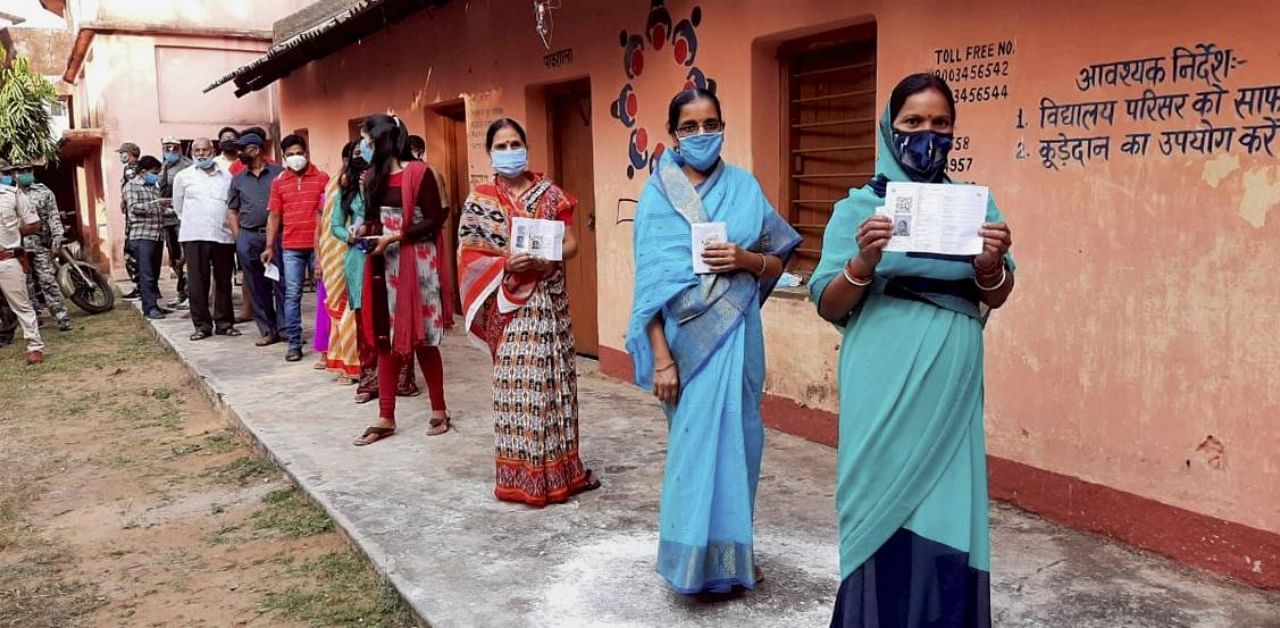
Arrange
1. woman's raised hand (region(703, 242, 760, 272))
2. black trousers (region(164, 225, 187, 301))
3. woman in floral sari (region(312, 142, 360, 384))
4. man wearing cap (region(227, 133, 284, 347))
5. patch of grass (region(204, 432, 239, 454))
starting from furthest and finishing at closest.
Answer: black trousers (region(164, 225, 187, 301)) < man wearing cap (region(227, 133, 284, 347)) < woman in floral sari (region(312, 142, 360, 384)) < patch of grass (region(204, 432, 239, 454)) < woman's raised hand (region(703, 242, 760, 272))

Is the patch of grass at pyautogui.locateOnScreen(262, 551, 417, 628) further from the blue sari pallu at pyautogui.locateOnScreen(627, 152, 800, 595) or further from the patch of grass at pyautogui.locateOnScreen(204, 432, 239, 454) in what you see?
the patch of grass at pyautogui.locateOnScreen(204, 432, 239, 454)

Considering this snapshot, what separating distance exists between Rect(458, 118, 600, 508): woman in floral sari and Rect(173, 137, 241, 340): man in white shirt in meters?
5.60

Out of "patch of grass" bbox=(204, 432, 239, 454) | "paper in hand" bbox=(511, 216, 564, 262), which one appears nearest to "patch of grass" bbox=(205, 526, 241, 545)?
"patch of grass" bbox=(204, 432, 239, 454)

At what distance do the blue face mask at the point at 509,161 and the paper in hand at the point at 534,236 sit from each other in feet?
A: 0.82

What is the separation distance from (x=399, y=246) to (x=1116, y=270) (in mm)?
3518

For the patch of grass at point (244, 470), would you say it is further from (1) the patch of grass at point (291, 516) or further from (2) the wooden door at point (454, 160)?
(2) the wooden door at point (454, 160)

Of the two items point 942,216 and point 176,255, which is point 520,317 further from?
point 176,255

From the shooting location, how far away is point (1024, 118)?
158 inches

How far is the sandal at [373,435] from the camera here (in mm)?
5566

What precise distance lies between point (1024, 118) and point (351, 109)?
949 cm

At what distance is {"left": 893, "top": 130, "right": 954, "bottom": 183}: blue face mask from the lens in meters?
2.33

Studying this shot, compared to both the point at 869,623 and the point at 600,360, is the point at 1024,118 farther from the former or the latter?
the point at 600,360

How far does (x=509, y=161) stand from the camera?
430cm

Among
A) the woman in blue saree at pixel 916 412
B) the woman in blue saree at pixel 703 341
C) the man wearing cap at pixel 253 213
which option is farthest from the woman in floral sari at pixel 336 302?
the woman in blue saree at pixel 916 412
